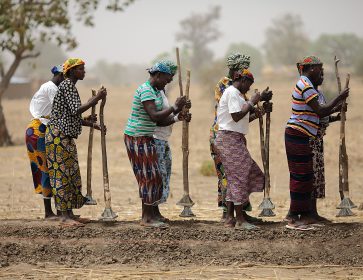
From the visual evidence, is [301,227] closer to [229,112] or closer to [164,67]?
[229,112]

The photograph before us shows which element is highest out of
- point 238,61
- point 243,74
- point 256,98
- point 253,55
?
point 253,55

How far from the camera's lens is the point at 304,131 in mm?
7309

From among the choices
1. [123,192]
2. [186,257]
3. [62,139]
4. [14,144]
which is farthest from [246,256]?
[14,144]

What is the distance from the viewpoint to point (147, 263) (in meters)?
7.02

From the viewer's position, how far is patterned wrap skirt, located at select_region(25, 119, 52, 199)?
7.99 meters

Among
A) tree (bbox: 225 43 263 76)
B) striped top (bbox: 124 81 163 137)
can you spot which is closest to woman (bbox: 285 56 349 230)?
striped top (bbox: 124 81 163 137)

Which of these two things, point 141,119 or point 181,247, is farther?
point 141,119

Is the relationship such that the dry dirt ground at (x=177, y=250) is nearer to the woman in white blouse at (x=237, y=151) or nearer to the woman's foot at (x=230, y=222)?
the woman's foot at (x=230, y=222)

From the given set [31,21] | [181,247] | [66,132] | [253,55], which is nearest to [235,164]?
[181,247]

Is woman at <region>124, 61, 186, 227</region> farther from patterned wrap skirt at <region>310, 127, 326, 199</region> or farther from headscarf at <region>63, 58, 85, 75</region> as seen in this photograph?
patterned wrap skirt at <region>310, 127, 326, 199</region>

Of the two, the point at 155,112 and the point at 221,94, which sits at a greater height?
the point at 221,94

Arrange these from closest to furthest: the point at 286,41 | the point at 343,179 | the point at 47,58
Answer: the point at 343,179 < the point at 286,41 < the point at 47,58

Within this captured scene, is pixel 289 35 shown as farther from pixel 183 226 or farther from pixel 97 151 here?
pixel 183 226

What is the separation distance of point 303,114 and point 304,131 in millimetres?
171
